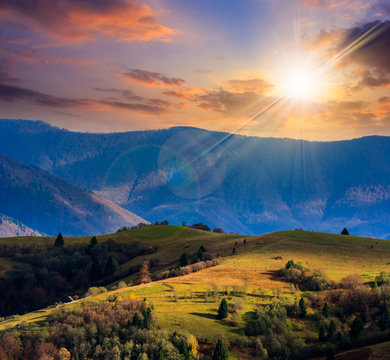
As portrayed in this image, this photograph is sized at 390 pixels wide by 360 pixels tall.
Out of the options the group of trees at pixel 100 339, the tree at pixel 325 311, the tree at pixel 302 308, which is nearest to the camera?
the group of trees at pixel 100 339

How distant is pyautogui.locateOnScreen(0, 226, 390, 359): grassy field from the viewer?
167ft

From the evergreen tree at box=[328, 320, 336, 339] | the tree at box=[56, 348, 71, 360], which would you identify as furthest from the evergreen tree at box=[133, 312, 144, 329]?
the evergreen tree at box=[328, 320, 336, 339]

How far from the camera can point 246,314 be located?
52.9 metres

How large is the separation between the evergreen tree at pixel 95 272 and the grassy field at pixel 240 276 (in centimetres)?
1350

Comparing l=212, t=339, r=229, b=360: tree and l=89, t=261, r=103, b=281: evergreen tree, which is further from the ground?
l=89, t=261, r=103, b=281: evergreen tree

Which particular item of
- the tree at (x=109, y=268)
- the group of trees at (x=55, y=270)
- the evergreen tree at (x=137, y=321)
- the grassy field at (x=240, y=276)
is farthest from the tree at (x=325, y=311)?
the tree at (x=109, y=268)

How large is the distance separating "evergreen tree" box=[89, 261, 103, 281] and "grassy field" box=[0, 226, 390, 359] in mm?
13500

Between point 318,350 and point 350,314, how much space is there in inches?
424

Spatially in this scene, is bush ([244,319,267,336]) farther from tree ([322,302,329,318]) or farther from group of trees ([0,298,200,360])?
tree ([322,302,329,318])

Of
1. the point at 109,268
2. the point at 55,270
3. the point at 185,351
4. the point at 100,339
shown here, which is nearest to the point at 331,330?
the point at 185,351

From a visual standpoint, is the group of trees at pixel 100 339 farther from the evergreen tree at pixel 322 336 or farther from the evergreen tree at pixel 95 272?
the evergreen tree at pixel 95 272

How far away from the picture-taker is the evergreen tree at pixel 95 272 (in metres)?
131

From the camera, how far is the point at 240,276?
7212 cm

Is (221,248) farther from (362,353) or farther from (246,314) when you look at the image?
(362,353)
